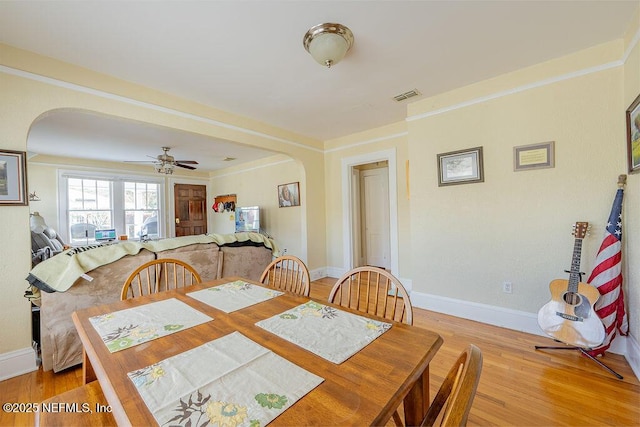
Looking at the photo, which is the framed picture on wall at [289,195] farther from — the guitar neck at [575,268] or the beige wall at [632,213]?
the beige wall at [632,213]

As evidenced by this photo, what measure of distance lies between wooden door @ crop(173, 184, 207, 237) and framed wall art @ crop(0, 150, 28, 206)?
493 cm

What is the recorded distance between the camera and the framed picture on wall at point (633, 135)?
5.77 feet

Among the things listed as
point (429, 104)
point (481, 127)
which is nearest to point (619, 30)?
point (481, 127)

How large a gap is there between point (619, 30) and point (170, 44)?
3324 mm

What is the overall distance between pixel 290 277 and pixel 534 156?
7.94 feet

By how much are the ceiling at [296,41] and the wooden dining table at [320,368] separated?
1.82 metres

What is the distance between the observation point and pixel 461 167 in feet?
9.09

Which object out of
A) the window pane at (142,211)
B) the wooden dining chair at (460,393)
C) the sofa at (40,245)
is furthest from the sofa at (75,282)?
the window pane at (142,211)

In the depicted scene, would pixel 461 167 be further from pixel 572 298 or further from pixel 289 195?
→ pixel 289 195

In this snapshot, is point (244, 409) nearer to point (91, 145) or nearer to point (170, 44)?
point (170, 44)

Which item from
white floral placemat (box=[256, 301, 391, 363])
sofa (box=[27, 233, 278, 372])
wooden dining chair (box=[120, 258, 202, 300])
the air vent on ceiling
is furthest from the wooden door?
white floral placemat (box=[256, 301, 391, 363])

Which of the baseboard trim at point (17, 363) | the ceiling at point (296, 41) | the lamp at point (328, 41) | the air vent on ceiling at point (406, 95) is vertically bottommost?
the baseboard trim at point (17, 363)

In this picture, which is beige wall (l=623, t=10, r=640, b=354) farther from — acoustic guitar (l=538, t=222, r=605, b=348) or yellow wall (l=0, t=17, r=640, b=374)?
acoustic guitar (l=538, t=222, r=605, b=348)

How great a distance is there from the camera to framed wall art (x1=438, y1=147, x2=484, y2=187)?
2662 mm
